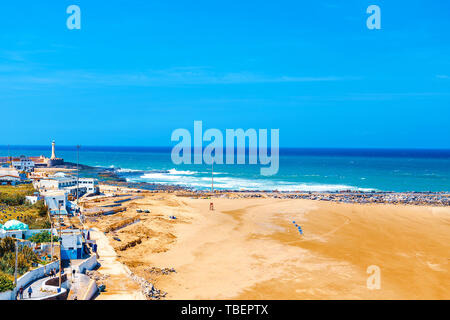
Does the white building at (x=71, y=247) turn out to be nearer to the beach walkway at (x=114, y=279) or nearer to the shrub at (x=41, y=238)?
the beach walkway at (x=114, y=279)

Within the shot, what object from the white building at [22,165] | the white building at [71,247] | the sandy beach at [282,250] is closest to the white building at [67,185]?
the sandy beach at [282,250]

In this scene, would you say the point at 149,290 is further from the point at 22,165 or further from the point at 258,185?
the point at 22,165

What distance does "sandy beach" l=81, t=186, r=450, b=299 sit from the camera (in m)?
20.5

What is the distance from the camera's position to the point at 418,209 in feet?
153

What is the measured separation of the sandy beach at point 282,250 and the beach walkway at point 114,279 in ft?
2.53

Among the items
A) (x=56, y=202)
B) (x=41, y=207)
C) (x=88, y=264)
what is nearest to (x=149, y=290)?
(x=88, y=264)

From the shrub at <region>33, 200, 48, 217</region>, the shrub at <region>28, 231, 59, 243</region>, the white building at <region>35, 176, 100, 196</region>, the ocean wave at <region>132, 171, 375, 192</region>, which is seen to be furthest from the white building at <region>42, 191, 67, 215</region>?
the ocean wave at <region>132, 171, 375, 192</region>

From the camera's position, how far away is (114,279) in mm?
20141

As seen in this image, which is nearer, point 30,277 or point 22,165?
point 30,277

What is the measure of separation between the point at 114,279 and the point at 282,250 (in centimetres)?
1236
